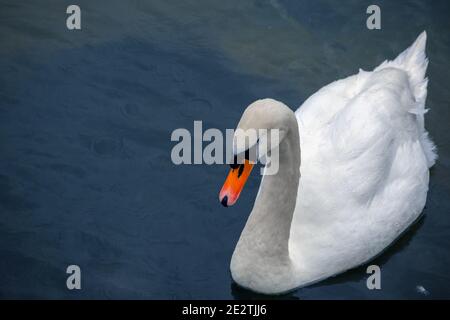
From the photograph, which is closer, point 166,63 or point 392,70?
point 392,70

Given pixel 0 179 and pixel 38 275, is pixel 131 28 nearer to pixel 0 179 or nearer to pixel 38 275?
pixel 0 179

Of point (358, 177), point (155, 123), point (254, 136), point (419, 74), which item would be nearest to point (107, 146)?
point (155, 123)

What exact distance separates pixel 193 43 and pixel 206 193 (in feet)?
8.90

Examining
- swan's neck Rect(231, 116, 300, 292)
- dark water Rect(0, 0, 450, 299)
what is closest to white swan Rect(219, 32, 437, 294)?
swan's neck Rect(231, 116, 300, 292)

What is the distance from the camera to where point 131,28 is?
1160 cm

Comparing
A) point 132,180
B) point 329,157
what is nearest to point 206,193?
point 132,180

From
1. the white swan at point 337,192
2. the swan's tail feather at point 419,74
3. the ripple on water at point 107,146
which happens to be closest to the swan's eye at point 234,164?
the white swan at point 337,192

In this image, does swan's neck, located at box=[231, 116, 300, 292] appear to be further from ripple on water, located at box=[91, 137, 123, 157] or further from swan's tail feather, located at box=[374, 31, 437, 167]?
swan's tail feather, located at box=[374, 31, 437, 167]

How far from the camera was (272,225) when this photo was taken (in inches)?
314

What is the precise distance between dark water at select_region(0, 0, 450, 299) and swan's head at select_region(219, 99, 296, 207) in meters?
1.59

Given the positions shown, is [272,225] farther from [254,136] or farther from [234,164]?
[254,136]

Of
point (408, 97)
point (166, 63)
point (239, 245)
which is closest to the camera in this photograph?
point (239, 245)

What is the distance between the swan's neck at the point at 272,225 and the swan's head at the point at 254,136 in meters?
0.24

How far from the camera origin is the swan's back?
8.35 metres
